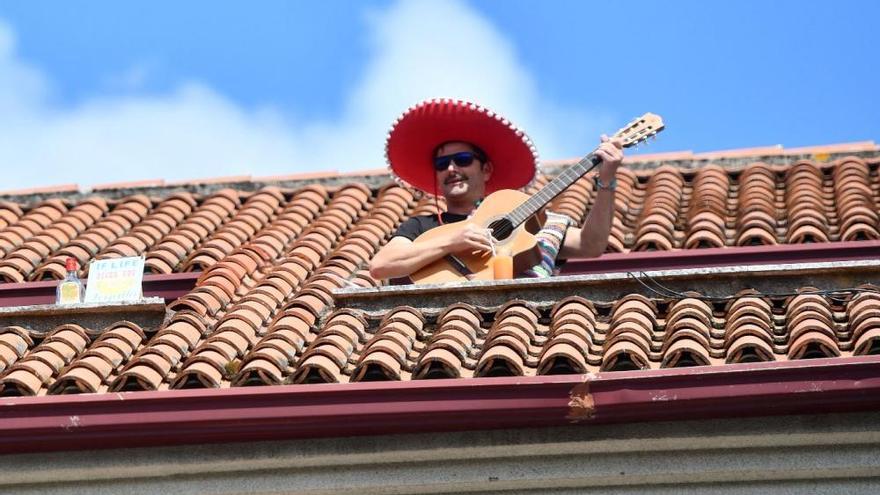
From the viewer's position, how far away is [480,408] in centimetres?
939

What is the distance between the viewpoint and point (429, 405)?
9445 mm

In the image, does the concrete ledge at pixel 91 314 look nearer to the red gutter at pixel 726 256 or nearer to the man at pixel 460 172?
the man at pixel 460 172

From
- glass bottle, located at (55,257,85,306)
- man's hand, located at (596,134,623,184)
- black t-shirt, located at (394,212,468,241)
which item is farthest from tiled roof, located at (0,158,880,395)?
man's hand, located at (596,134,623,184)

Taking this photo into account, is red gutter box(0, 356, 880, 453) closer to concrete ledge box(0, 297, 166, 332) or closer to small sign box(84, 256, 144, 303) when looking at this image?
concrete ledge box(0, 297, 166, 332)

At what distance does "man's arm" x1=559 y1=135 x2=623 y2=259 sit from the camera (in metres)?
11.2

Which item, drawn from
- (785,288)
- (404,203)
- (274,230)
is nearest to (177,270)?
(274,230)

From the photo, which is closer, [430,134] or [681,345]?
[681,345]

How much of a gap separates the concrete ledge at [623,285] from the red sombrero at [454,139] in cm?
122

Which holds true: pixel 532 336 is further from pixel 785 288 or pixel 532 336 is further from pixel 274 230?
pixel 274 230

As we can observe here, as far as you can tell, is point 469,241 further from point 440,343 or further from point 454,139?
point 440,343

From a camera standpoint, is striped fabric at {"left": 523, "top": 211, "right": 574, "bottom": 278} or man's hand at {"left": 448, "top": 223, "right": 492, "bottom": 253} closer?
man's hand at {"left": 448, "top": 223, "right": 492, "bottom": 253}

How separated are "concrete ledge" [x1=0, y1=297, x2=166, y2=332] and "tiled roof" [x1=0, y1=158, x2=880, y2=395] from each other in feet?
0.35

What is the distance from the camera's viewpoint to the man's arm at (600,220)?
36.8 feet

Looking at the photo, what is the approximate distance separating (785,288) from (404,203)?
205 inches
